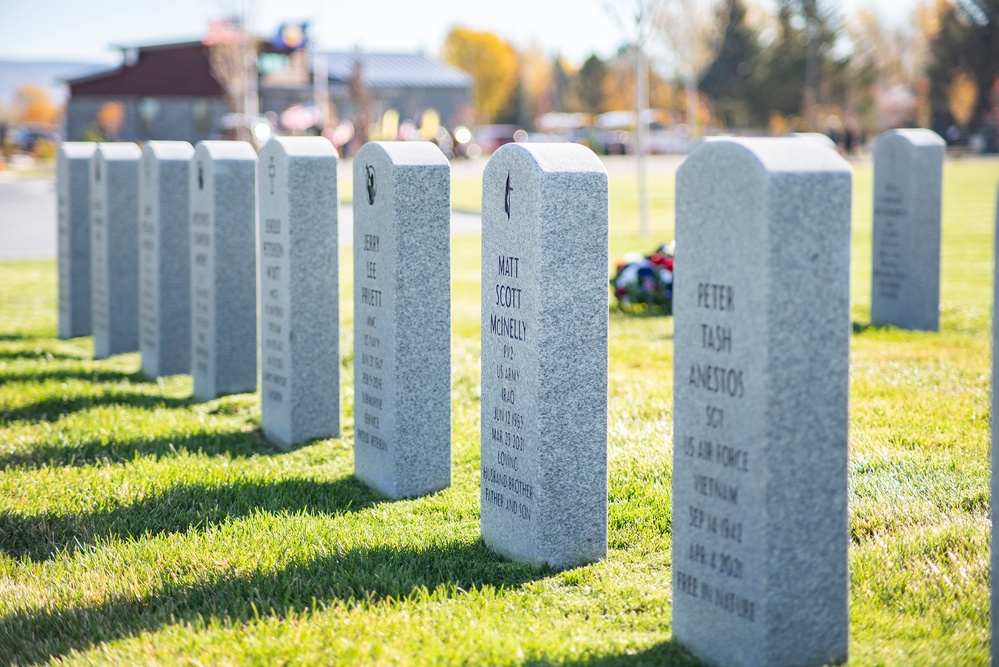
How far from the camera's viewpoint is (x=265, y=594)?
14.1 feet

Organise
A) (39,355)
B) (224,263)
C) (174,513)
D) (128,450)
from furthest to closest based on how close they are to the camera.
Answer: (39,355)
(224,263)
(128,450)
(174,513)

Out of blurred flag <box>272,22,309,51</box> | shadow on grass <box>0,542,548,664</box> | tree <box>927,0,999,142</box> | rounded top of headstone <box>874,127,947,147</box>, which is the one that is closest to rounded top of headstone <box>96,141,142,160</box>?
shadow on grass <box>0,542,548,664</box>

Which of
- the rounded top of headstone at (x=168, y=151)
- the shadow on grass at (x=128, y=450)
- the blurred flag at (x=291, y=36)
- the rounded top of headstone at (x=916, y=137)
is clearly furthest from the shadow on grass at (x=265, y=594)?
the blurred flag at (x=291, y=36)

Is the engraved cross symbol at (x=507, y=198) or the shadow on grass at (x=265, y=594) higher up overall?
the engraved cross symbol at (x=507, y=198)

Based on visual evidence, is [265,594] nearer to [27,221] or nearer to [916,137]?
[916,137]

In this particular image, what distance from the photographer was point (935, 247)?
1006 centimetres

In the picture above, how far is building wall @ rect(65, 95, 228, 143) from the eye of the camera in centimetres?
6091

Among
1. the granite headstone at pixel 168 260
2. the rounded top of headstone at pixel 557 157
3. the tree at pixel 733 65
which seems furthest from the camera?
the tree at pixel 733 65

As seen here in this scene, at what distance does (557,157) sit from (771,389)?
1602 millimetres

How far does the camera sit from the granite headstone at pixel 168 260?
356 inches

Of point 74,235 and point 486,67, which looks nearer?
point 74,235

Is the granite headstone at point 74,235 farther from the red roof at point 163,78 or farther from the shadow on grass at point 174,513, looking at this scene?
the red roof at point 163,78

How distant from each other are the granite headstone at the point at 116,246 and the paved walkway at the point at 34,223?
7917mm

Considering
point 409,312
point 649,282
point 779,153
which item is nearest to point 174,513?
point 409,312
